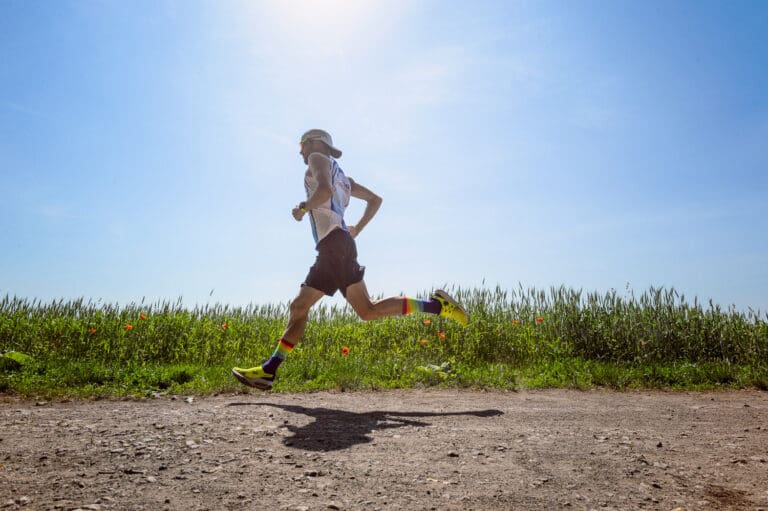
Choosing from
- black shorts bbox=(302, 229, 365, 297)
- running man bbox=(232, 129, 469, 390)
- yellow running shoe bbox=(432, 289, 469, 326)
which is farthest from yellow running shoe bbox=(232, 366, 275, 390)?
yellow running shoe bbox=(432, 289, 469, 326)

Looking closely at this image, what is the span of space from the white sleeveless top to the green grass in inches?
73.2

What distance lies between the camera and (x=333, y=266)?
16.6 ft

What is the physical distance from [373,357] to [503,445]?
4.64 metres

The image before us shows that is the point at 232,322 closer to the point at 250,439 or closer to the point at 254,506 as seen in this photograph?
the point at 250,439

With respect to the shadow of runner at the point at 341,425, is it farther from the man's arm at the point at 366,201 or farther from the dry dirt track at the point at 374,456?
the man's arm at the point at 366,201

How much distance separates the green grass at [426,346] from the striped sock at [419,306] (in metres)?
1.13

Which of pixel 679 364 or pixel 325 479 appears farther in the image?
pixel 679 364

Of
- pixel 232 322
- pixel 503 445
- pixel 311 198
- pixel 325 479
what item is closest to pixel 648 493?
pixel 503 445

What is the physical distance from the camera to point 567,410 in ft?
16.2

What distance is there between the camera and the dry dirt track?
269cm

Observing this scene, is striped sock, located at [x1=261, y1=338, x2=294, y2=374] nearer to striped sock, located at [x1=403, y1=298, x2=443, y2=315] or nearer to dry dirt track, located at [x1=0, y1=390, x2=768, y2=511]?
dry dirt track, located at [x1=0, y1=390, x2=768, y2=511]

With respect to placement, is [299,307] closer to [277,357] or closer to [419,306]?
[277,357]

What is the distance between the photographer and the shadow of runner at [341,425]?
3.55 m

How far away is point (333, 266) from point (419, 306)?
39.7 inches
